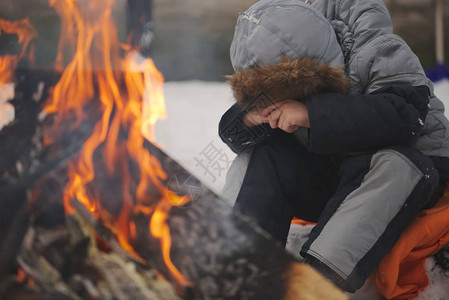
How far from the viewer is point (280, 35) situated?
3.12 ft

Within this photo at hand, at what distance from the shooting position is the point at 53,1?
2.98 feet

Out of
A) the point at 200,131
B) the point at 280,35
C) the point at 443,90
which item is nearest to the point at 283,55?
the point at 280,35

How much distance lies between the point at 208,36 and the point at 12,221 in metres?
1.81

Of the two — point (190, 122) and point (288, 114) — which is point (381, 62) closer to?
point (288, 114)

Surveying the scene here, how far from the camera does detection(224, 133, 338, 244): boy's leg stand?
1.04 meters

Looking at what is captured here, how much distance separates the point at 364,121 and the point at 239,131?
35cm

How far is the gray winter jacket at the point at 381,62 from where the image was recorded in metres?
1.00

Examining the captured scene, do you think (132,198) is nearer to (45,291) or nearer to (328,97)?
(45,291)

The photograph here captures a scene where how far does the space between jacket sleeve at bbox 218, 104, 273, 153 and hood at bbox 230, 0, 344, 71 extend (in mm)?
156

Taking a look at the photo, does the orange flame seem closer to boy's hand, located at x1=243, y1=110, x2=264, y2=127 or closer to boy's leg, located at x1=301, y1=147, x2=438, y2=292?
boy's hand, located at x1=243, y1=110, x2=264, y2=127

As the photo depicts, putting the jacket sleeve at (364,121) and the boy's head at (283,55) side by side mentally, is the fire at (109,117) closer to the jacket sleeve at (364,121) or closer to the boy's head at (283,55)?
the boy's head at (283,55)

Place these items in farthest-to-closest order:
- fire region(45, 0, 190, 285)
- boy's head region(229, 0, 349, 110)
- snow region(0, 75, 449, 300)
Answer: snow region(0, 75, 449, 300), boy's head region(229, 0, 349, 110), fire region(45, 0, 190, 285)

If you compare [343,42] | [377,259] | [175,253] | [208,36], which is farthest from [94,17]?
[208,36]

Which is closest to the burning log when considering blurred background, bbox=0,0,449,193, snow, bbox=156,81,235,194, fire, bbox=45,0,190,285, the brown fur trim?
fire, bbox=45,0,190,285
